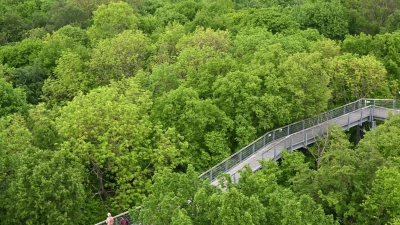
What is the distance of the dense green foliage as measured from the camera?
94.9 ft

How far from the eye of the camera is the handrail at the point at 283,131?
37844 millimetres

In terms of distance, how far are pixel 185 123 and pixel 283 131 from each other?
8683mm

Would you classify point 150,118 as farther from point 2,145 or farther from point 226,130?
point 2,145

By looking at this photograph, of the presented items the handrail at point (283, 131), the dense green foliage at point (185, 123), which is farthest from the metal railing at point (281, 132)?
the dense green foliage at point (185, 123)

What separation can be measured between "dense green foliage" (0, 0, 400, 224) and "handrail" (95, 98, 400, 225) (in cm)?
79

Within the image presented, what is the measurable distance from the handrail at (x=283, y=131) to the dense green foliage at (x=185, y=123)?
79 centimetres

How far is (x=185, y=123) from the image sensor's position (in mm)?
39688

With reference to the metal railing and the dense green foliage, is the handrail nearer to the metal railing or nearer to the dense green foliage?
the metal railing

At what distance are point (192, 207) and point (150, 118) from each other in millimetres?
15042

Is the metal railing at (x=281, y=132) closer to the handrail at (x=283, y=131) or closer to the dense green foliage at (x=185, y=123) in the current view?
the handrail at (x=283, y=131)

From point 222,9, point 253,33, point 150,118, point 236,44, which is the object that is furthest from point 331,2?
point 150,118

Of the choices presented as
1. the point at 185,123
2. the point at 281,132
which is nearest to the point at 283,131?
the point at 281,132

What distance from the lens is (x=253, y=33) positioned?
201ft

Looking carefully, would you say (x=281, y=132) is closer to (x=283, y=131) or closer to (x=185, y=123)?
(x=283, y=131)
